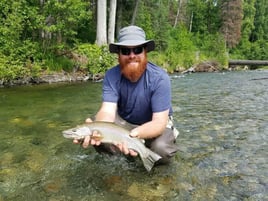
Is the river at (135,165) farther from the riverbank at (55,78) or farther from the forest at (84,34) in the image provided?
the forest at (84,34)

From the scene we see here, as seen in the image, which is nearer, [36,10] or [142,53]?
[142,53]

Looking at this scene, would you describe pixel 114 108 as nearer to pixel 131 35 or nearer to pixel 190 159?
pixel 131 35

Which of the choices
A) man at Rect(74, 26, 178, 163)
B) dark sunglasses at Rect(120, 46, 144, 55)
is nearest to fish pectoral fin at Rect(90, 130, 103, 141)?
man at Rect(74, 26, 178, 163)

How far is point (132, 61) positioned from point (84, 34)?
18674 mm

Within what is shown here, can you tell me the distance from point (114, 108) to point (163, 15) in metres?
27.3

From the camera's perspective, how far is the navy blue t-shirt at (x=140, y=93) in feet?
12.1

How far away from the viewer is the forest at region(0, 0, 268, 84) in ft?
42.2

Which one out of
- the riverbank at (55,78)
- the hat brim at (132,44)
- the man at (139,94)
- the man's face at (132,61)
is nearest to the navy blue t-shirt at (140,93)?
the man at (139,94)

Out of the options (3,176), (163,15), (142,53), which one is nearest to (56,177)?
(3,176)

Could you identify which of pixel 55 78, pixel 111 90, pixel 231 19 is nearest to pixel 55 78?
pixel 55 78

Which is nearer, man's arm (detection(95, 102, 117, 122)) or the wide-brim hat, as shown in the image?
the wide-brim hat

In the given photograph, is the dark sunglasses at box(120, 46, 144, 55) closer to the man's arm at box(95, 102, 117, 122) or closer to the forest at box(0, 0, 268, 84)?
the man's arm at box(95, 102, 117, 122)

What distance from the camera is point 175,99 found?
9547 millimetres

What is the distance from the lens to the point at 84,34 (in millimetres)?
21641
